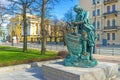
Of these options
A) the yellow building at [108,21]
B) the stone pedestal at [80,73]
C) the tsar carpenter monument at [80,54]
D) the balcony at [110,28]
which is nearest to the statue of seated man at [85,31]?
the tsar carpenter monument at [80,54]

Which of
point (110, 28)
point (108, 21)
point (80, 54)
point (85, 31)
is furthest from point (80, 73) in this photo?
point (108, 21)

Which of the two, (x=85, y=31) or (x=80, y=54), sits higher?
(x=85, y=31)

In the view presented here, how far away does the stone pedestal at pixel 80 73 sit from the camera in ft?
25.4

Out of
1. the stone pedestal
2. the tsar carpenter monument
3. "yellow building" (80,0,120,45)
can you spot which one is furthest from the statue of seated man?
"yellow building" (80,0,120,45)

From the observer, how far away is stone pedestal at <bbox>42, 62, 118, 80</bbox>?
7727 mm

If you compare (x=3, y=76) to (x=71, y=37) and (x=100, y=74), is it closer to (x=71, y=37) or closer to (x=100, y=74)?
(x=71, y=37)

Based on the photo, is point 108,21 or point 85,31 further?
point 108,21

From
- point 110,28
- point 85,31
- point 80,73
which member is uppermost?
point 110,28

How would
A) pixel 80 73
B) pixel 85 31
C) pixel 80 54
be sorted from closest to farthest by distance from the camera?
pixel 80 73 → pixel 80 54 → pixel 85 31

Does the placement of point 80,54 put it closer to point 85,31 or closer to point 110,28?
point 85,31

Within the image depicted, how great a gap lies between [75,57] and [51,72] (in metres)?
1.29

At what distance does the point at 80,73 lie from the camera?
7.69 meters

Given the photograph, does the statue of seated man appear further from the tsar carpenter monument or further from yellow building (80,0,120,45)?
yellow building (80,0,120,45)

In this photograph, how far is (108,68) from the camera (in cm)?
916
